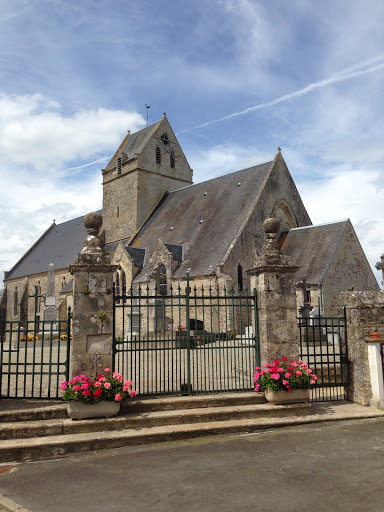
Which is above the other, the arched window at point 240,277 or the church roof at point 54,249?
the church roof at point 54,249

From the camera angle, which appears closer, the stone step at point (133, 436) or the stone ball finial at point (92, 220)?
the stone step at point (133, 436)

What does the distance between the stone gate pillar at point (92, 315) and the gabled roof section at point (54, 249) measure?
30070mm

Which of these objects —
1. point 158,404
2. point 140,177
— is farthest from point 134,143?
point 158,404

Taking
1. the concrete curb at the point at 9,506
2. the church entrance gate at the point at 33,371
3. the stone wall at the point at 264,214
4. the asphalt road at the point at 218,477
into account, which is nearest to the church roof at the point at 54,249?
the stone wall at the point at 264,214

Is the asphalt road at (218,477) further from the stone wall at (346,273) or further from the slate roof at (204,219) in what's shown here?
the slate roof at (204,219)

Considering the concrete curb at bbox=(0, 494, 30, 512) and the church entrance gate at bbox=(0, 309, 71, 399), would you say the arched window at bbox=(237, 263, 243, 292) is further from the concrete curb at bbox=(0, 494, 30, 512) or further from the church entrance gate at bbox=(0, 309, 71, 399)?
the concrete curb at bbox=(0, 494, 30, 512)

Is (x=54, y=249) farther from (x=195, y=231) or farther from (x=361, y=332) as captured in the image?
(x=361, y=332)

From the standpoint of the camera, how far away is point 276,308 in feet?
24.5

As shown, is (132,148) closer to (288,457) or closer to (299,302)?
(299,302)

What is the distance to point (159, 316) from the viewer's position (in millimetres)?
18328

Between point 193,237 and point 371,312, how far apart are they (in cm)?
1784

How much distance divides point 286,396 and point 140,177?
26.1m

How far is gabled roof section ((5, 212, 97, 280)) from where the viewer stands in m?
37.5

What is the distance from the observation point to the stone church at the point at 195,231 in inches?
844
